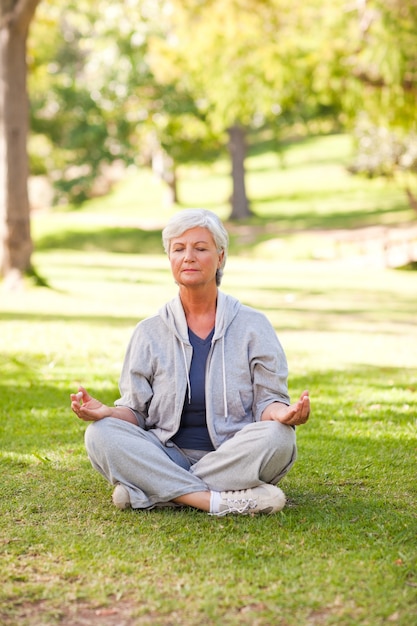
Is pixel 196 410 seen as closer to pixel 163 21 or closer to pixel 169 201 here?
pixel 163 21

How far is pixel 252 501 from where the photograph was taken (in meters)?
4.45

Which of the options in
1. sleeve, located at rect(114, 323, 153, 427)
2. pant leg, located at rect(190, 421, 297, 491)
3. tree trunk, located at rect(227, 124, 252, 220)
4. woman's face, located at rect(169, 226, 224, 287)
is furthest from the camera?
tree trunk, located at rect(227, 124, 252, 220)

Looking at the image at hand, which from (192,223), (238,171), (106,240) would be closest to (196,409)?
(192,223)

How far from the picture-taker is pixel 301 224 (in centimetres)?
3092

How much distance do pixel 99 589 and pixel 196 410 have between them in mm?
1352

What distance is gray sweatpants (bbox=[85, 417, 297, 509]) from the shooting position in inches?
174

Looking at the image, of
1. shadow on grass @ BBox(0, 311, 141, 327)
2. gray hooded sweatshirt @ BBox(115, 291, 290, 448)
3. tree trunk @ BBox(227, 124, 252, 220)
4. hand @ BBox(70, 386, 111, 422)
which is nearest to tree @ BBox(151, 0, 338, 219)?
tree trunk @ BBox(227, 124, 252, 220)

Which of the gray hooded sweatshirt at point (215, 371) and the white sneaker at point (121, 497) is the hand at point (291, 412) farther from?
the white sneaker at point (121, 497)

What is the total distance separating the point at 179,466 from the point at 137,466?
0.71 feet

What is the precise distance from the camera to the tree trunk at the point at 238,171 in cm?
3203

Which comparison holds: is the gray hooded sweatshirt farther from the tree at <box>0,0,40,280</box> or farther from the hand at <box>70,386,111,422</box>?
the tree at <box>0,0,40,280</box>

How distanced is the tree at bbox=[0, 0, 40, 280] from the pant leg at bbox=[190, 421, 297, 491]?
34.3ft

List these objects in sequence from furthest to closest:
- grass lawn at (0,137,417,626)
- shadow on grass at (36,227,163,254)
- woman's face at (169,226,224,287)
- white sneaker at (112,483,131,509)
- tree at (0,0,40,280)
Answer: shadow on grass at (36,227,163,254) < tree at (0,0,40,280) < woman's face at (169,226,224,287) < white sneaker at (112,483,131,509) < grass lawn at (0,137,417,626)

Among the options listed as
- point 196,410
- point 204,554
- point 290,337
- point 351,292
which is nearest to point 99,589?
point 204,554
